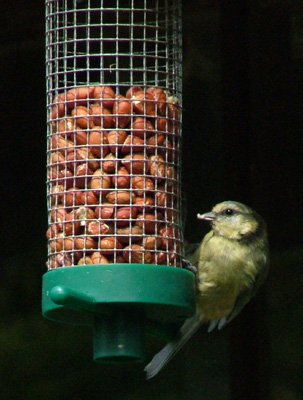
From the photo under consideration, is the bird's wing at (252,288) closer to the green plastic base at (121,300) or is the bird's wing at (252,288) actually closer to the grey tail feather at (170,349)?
the grey tail feather at (170,349)

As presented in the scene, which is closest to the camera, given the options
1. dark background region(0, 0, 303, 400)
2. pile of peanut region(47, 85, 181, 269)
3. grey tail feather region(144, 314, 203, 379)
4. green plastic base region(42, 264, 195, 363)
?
green plastic base region(42, 264, 195, 363)

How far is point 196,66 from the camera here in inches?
232

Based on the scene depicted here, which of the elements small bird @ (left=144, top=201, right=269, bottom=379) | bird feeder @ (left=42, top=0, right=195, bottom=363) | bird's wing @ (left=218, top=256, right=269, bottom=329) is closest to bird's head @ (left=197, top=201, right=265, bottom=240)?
small bird @ (left=144, top=201, right=269, bottom=379)

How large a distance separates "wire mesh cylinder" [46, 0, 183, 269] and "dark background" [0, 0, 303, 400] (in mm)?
1293

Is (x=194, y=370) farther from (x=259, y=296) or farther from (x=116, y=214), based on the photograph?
(x=116, y=214)

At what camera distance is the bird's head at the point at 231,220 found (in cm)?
489

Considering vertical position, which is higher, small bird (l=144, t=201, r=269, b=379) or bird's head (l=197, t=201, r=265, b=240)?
bird's head (l=197, t=201, r=265, b=240)

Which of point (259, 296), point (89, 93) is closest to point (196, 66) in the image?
point (259, 296)

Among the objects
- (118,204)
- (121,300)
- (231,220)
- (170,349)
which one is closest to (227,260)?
(231,220)

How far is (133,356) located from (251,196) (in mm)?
1723

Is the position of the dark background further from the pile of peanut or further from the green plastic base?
the green plastic base

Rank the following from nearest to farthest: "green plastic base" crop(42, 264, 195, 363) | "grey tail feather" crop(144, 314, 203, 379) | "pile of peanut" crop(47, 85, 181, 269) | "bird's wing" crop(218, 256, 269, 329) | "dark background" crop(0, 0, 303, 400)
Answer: "green plastic base" crop(42, 264, 195, 363)
"pile of peanut" crop(47, 85, 181, 269)
"grey tail feather" crop(144, 314, 203, 379)
"bird's wing" crop(218, 256, 269, 329)
"dark background" crop(0, 0, 303, 400)

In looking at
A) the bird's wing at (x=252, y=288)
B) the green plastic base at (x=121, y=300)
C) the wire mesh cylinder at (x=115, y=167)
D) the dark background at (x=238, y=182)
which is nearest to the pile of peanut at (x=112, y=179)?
the wire mesh cylinder at (x=115, y=167)

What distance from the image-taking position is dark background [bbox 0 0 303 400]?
566 cm
